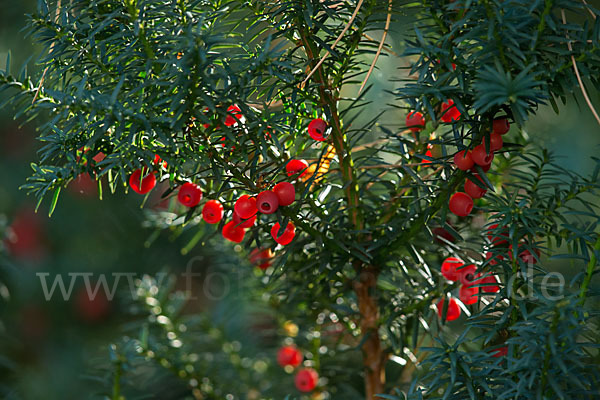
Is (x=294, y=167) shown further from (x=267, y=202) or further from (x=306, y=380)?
(x=306, y=380)

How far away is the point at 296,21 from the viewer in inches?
12.8

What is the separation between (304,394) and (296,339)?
0.18 ft

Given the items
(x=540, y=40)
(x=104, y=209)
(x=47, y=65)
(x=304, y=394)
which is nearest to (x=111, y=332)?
(x=104, y=209)

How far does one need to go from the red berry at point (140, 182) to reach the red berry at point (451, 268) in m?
0.19

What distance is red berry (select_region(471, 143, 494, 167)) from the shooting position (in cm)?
29

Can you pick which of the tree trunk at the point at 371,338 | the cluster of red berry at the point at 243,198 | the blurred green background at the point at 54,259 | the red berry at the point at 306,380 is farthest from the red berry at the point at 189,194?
A: the blurred green background at the point at 54,259

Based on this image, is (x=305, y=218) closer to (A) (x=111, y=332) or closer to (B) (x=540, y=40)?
(B) (x=540, y=40)

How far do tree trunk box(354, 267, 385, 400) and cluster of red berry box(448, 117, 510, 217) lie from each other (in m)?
0.11

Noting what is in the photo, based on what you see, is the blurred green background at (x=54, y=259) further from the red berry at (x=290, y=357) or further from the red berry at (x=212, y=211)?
the red berry at (x=212, y=211)

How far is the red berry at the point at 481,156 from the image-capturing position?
11.6 inches

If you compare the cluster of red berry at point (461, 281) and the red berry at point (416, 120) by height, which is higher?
the red berry at point (416, 120)

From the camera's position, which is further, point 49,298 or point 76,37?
point 49,298

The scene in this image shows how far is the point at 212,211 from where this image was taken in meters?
0.35

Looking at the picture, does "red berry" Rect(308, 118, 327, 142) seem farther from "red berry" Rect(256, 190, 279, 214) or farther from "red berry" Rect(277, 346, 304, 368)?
"red berry" Rect(277, 346, 304, 368)
